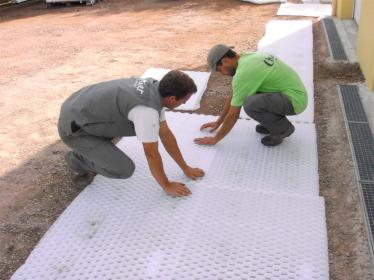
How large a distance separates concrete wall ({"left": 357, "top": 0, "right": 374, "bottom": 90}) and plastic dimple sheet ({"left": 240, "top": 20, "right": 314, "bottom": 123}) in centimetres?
54

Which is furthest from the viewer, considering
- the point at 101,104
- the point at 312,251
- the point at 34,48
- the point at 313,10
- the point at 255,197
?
the point at 313,10

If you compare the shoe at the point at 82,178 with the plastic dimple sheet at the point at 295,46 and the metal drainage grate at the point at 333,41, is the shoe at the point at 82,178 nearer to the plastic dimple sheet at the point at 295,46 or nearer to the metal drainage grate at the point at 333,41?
the plastic dimple sheet at the point at 295,46

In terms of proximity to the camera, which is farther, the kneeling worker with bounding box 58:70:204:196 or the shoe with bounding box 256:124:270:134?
the shoe with bounding box 256:124:270:134

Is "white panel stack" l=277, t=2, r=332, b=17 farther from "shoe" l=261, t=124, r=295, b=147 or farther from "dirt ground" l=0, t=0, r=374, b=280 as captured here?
"shoe" l=261, t=124, r=295, b=147

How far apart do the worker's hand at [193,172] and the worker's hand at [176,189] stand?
12 cm

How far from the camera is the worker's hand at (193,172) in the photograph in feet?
8.32

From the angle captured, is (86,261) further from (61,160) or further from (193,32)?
(193,32)

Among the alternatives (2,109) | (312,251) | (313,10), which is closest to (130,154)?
(312,251)

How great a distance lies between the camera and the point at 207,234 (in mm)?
2127

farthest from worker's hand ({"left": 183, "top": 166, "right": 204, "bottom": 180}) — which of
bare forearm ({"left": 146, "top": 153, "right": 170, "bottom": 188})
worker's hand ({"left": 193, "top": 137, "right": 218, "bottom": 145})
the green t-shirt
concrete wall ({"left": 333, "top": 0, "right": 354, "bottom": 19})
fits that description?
concrete wall ({"left": 333, "top": 0, "right": 354, "bottom": 19})

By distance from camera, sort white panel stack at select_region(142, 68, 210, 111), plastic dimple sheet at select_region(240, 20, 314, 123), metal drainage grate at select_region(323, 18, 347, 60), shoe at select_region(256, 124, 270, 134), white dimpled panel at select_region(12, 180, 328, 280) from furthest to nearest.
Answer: metal drainage grate at select_region(323, 18, 347, 60) < plastic dimple sheet at select_region(240, 20, 314, 123) < white panel stack at select_region(142, 68, 210, 111) < shoe at select_region(256, 124, 270, 134) < white dimpled panel at select_region(12, 180, 328, 280)

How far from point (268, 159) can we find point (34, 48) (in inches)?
190

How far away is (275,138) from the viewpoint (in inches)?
117

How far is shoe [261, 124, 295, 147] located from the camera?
2.94 metres
